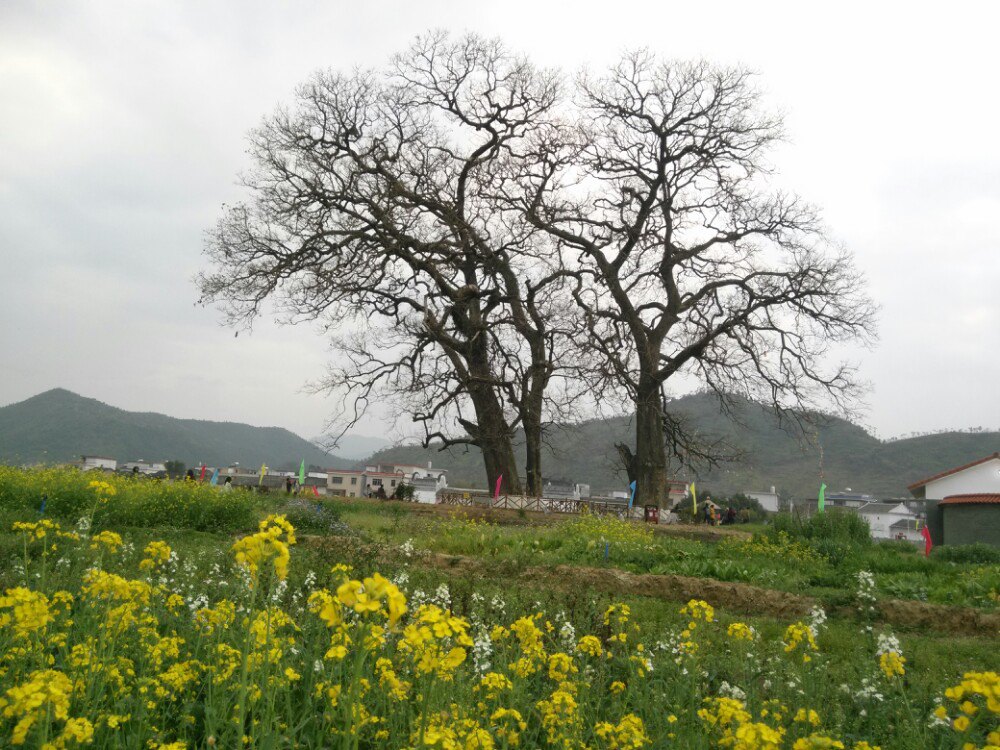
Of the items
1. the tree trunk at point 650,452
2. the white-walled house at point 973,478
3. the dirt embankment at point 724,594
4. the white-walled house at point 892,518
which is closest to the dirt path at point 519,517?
the tree trunk at point 650,452

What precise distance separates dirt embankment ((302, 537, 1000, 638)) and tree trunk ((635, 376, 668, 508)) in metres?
13.9

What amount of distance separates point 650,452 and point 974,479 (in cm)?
1875

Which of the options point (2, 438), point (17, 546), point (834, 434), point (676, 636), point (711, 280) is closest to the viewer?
point (676, 636)

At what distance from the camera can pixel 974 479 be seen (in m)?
33.3

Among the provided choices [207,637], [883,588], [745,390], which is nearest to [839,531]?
[883,588]

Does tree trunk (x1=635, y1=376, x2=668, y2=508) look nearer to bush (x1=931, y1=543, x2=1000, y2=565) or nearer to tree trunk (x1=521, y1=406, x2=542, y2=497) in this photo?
tree trunk (x1=521, y1=406, x2=542, y2=497)

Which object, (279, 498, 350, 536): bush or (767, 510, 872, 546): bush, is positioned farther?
(767, 510, 872, 546): bush

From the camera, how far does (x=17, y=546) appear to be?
789 centimetres

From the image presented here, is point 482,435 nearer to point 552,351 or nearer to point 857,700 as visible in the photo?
point 552,351

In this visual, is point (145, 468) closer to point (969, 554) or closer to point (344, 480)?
point (344, 480)

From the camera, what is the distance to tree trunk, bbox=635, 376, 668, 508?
22938mm

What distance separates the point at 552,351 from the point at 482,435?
318cm

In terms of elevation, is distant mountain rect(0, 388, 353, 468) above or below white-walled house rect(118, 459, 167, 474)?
above

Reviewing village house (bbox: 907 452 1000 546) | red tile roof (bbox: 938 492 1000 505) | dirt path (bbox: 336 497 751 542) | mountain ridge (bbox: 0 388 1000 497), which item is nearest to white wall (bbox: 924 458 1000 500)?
mountain ridge (bbox: 0 388 1000 497)
